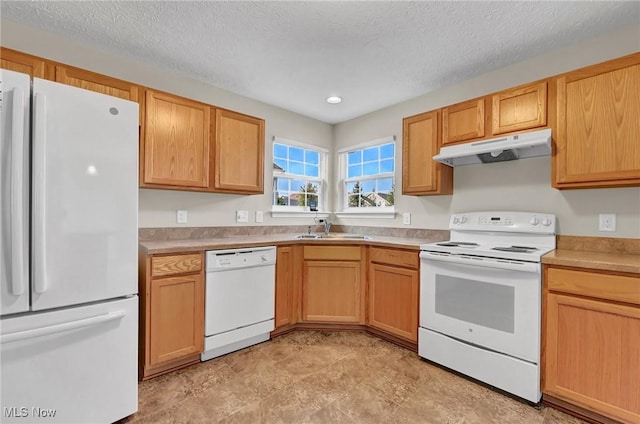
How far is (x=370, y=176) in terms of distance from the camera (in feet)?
12.2

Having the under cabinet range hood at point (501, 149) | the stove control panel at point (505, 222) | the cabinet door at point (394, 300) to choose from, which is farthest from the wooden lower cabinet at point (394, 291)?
the under cabinet range hood at point (501, 149)

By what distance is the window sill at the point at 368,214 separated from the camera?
3.45 m

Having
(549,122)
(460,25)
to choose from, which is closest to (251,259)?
(460,25)

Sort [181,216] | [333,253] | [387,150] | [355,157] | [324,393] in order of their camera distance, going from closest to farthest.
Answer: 1. [324,393]
2. [181,216]
3. [333,253]
4. [387,150]
5. [355,157]

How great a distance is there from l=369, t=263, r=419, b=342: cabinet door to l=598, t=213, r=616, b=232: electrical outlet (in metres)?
1.29

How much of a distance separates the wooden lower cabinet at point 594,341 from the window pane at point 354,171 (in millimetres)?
2425

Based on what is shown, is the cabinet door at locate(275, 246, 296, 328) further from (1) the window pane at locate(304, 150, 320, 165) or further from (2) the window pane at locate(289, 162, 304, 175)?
(1) the window pane at locate(304, 150, 320, 165)

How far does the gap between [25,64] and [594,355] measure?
3738mm

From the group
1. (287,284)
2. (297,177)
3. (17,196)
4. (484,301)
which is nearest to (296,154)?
(297,177)

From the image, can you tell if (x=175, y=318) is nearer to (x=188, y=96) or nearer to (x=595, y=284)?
(x=188, y=96)

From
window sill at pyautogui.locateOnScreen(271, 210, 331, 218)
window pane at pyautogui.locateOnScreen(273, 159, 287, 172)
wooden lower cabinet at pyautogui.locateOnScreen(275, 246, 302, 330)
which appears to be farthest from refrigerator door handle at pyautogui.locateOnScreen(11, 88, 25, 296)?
window pane at pyautogui.locateOnScreen(273, 159, 287, 172)

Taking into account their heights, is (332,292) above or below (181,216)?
below

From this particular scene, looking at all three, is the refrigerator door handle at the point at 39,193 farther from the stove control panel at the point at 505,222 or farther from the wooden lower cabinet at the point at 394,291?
the stove control panel at the point at 505,222

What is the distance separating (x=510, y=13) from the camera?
6.13ft
